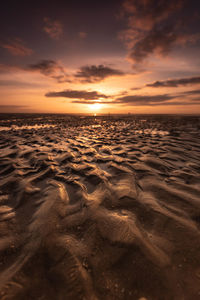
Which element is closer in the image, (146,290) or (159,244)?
(146,290)

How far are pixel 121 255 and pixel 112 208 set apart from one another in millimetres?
891

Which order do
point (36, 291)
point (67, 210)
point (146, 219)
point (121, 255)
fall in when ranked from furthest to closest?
point (67, 210) → point (146, 219) → point (121, 255) → point (36, 291)

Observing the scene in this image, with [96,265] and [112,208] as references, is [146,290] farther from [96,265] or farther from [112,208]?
[112,208]

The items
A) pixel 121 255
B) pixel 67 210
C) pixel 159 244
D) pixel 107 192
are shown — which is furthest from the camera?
pixel 107 192

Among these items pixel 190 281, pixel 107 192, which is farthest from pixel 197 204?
pixel 107 192

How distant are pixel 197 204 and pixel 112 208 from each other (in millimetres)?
1673

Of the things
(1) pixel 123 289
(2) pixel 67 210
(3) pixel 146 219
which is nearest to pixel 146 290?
(1) pixel 123 289

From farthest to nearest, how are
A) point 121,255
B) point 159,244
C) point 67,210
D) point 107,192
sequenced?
point 107,192 < point 67,210 < point 159,244 < point 121,255

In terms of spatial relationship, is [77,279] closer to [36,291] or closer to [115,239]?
[36,291]

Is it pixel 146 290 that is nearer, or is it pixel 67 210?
pixel 146 290

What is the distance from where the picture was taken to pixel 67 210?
2.52m

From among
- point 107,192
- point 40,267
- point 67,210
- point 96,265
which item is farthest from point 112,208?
point 40,267

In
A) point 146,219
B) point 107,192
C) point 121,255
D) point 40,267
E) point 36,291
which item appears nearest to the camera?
point 36,291

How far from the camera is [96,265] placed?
1588 mm
